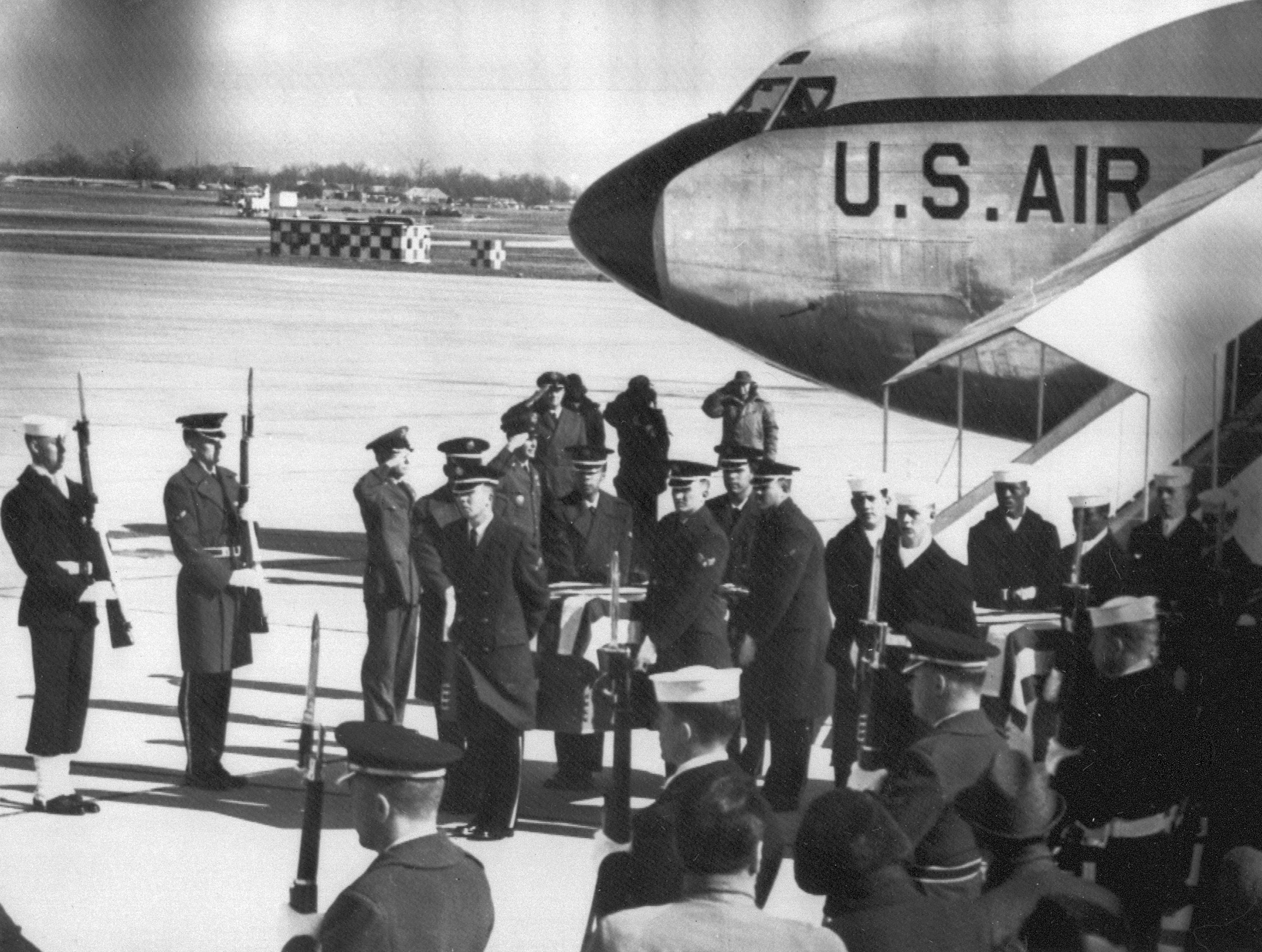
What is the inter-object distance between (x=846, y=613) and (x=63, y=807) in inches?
155

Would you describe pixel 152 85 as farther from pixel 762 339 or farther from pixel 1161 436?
pixel 1161 436

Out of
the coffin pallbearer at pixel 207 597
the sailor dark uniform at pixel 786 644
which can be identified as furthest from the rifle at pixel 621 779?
the coffin pallbearer at pixel 207 597

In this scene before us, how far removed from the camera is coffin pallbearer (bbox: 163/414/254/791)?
10.8 metres

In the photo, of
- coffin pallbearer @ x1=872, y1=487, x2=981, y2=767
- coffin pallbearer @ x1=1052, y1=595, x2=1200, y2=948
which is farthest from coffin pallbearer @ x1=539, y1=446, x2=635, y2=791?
coffin pallbearer @ x1=1052, y1=595, x2=1200, y2=948

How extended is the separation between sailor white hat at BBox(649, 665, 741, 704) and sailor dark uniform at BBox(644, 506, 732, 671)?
12.9 ft

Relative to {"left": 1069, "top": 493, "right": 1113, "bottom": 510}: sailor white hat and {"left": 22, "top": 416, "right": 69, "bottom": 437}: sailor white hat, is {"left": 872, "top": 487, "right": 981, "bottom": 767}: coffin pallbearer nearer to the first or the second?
{"left": 1069, "top": 493, "right": 1113, "bottom": 510}: sailor white hat

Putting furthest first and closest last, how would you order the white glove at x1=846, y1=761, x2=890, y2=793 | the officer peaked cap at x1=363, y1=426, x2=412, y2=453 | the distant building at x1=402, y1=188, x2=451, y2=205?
the distant building at x1=402, y1=188, x2=451, y2=205 → the officer peaked cap at x1=363, y1=426, x2=412, y2=453 → the white glove at x1=846, y1=761, x2=890, y2=793

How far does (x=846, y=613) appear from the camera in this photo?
11016 mm

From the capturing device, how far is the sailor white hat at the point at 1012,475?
37.7 feet

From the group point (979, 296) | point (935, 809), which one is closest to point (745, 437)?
point (979, 296)

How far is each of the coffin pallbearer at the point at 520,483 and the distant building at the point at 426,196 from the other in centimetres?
9919

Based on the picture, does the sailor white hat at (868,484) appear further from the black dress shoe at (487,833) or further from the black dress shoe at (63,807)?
the black dress shoe at (63,807)

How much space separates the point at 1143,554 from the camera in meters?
10.8

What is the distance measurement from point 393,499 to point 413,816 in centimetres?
645
